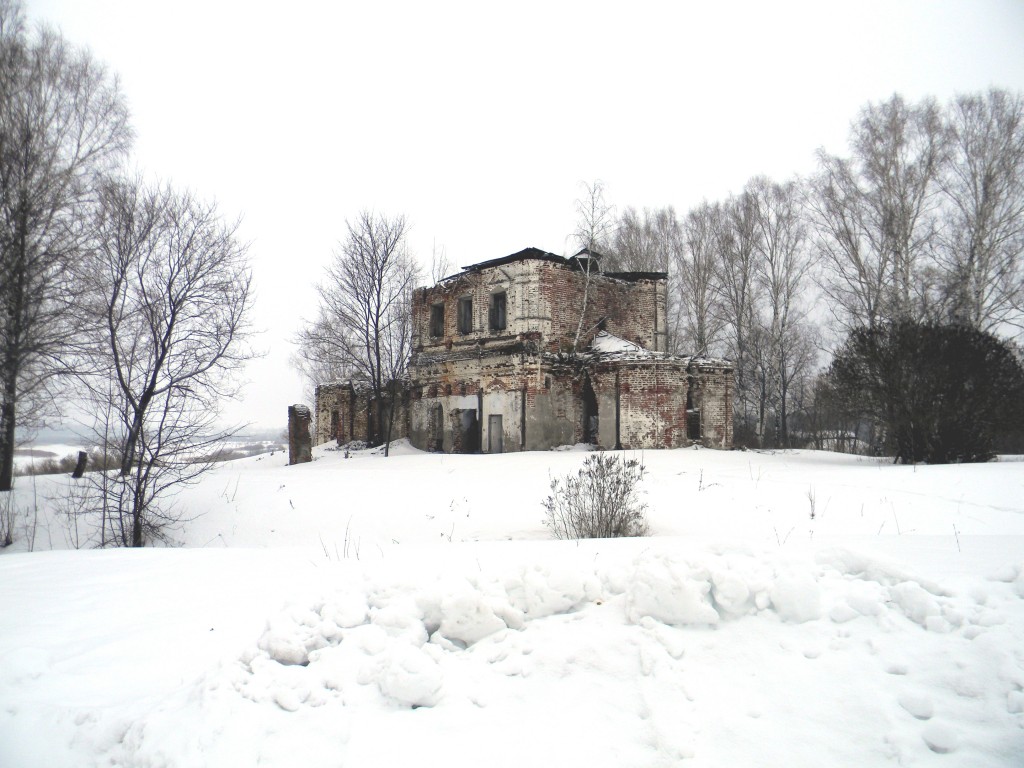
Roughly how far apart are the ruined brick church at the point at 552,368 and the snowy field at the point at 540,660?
13646 mm

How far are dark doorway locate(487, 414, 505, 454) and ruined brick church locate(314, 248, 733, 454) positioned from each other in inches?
1.4

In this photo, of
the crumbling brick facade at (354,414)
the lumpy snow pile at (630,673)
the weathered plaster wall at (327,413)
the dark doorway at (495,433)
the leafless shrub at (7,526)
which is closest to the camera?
the lumpy snow pile at (630,673)

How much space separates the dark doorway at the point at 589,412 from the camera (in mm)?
20500

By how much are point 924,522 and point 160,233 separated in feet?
48.2

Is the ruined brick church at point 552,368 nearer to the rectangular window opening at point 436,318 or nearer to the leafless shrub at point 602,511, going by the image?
the rectangular window opening at point 436,318

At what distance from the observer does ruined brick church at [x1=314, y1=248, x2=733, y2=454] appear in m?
18.5

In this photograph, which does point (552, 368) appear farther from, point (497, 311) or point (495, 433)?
point (497, 311)

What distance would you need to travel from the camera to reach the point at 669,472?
1344cm

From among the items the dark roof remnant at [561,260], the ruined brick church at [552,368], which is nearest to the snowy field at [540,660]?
the ruined brick church at [552,368]

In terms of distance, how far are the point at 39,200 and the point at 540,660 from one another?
49.7 ft

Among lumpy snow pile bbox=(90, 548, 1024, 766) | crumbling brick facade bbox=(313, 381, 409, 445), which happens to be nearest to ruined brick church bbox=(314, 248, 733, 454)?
crumbling brick facade bbox=(313, 381, 409, 445)

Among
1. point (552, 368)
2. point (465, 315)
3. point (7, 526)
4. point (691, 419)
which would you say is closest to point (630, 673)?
point (7, 526)

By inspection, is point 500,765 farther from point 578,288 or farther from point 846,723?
point 578,288

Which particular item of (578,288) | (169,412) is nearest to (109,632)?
(169,412)
